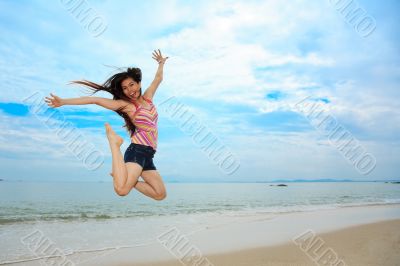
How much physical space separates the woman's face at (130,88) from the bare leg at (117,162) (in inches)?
25.2

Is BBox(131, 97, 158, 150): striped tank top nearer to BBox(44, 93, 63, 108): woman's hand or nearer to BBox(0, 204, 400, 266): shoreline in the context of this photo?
BBox(44, 93, 63, 108): woman's hand

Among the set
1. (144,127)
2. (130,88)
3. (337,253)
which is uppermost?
(130,88)

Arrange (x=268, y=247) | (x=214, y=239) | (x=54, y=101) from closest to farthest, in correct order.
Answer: (x=54, y=101) < (x=268, y=247) < (x=214, y=239)

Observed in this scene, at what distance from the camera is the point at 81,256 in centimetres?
752

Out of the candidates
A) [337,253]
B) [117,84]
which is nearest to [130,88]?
[117,84]

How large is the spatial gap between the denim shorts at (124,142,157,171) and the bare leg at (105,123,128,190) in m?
0.28

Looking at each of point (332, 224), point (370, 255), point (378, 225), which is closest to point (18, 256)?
point (370, 255)

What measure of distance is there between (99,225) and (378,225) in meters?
8.92

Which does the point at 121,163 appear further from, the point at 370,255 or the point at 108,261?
the point at 370,255

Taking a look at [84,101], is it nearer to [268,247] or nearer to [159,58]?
[159,58]

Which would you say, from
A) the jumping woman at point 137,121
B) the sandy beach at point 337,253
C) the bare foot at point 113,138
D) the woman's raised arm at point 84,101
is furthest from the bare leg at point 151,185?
the sandy beach at point 337,253

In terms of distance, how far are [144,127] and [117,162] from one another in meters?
0.64

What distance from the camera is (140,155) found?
4.31 m

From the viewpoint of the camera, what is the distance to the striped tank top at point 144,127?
4410 mm
